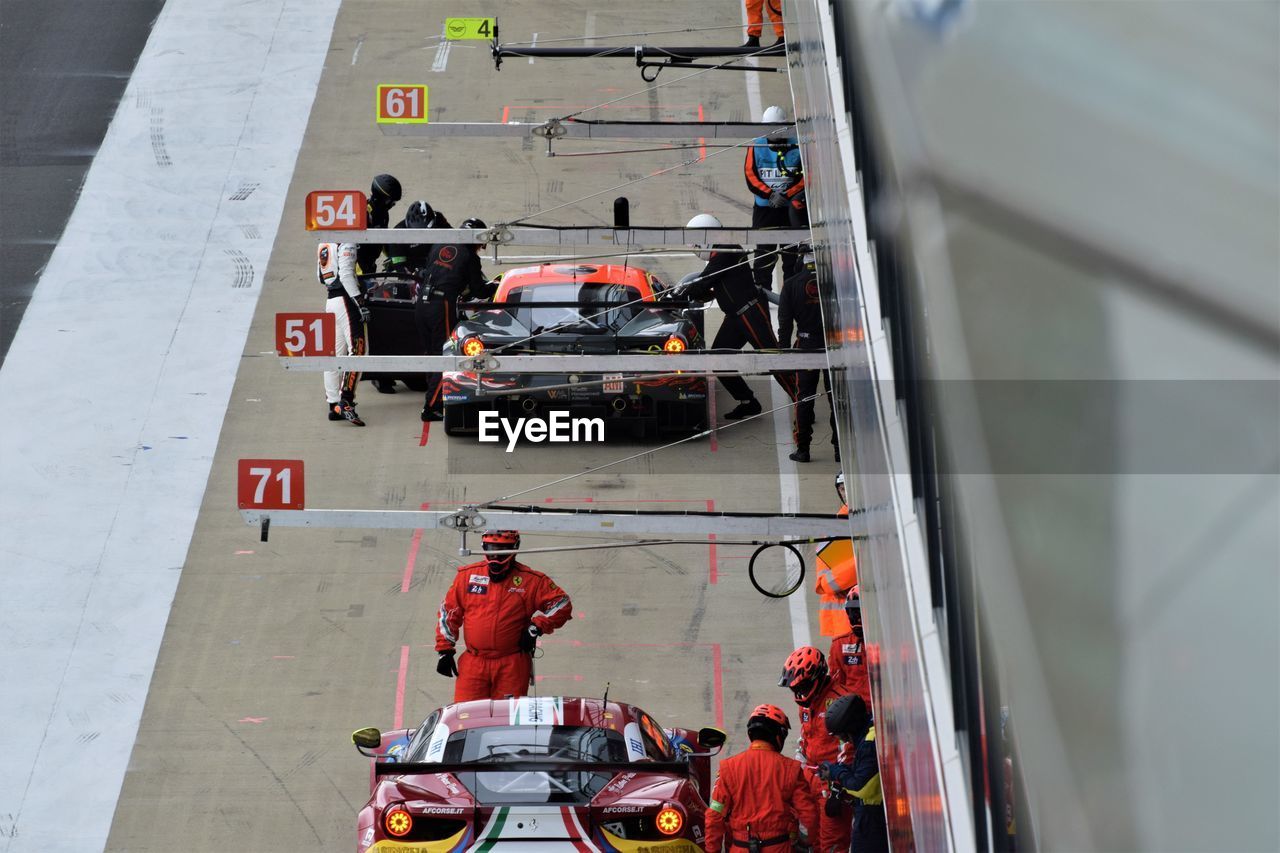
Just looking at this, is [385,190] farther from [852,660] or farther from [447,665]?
[852,660]

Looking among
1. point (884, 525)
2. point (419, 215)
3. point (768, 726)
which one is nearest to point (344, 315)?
point (419, 215)

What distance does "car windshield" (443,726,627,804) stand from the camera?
8984 mm

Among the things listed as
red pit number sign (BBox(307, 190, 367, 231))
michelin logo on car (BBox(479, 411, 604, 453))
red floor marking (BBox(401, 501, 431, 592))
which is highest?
red pit number sign (BBox(307, 190, 367, 231))

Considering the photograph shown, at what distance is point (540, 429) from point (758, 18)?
369 inches

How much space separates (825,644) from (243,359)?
23.9 feet

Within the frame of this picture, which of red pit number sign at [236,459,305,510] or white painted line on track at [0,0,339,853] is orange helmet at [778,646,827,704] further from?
white painted line on track at [0,0,339,853]

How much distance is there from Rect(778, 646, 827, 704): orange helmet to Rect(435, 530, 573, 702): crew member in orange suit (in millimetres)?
1620

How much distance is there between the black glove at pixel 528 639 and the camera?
11094mm

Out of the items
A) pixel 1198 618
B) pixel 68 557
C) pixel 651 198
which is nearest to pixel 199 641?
pixel 68 557

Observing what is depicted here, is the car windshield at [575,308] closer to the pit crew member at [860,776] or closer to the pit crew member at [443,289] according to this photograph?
the pit crew member at [443,289]

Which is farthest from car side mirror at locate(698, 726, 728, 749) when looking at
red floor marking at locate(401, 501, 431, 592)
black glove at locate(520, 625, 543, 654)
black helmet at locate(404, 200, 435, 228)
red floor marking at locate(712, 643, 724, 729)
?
black helmet at locate(404, 200, 435, 228)

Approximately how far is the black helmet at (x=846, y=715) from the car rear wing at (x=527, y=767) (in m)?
0.87

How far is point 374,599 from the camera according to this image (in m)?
13.5

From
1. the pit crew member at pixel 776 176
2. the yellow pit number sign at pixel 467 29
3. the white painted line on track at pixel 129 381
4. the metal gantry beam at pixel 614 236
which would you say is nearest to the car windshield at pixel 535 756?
the white painted line on track at pixel 129 381
